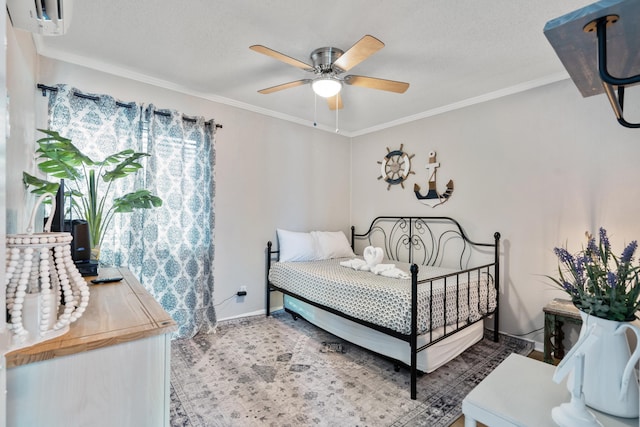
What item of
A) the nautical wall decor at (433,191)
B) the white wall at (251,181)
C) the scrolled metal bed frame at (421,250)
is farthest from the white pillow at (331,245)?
the nautical wall decor at (433,191)

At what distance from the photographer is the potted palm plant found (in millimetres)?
1550

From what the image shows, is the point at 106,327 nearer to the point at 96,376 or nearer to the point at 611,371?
the point at 96,376

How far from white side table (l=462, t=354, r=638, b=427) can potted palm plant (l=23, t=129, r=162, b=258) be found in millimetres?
2029

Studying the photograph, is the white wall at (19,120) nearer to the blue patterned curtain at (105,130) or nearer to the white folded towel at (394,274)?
the blue patterned curtain at (105,130)

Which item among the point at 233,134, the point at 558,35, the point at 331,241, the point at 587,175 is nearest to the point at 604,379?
the point at 558,35

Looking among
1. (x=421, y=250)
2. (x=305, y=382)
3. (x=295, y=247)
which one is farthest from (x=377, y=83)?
(x=305, y=382)

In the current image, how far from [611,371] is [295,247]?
2.87 m

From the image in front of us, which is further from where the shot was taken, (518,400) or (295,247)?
(295,247)

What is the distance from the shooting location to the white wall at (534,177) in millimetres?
2330

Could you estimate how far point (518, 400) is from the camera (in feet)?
3.01

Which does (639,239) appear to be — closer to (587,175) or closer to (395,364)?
(587,175)

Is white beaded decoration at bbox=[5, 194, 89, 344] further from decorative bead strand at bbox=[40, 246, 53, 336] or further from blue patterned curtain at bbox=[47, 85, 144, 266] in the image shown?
blue patterned curtain at bbox=[47, 85, 144, 266]

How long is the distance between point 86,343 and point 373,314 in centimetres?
176

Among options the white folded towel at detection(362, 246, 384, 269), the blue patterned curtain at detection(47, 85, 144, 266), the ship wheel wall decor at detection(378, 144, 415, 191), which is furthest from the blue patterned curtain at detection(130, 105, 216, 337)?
the ship wheel wall decor at detection(378, 144, 415, 191)
